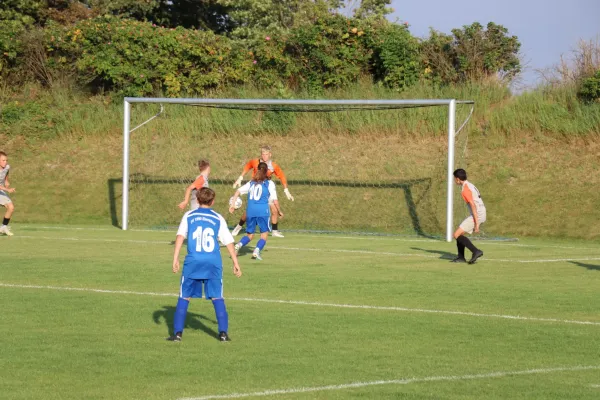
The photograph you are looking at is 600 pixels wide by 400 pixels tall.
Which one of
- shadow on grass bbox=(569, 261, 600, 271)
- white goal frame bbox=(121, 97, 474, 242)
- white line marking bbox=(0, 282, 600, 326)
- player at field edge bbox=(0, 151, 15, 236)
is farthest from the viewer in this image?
white goal frame bbox=(121, 97, 474, 242)

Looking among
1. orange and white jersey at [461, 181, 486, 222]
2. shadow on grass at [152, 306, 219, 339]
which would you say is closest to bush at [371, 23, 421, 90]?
orange and white jersey at [461, 181, 486, 222]

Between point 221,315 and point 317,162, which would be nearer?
point 221,315

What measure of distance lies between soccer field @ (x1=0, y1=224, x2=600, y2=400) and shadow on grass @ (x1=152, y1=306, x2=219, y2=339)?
2 cm

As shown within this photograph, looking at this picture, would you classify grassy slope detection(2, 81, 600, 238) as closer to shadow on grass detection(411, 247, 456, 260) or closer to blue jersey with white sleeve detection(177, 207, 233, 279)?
shadow on grass detection(411, 247, 456, 260)

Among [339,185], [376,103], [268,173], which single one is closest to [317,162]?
[339,185]

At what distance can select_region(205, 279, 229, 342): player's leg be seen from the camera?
31.6ft

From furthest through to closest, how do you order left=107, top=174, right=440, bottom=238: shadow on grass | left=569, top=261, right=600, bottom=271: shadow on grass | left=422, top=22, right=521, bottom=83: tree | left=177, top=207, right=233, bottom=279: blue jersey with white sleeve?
left=422, top=22, right=521, bottom=83: tree, left=107, top=174, right=440, bottom=238: shadow on grass, left=569, top=261, right=600, bottom=271: shadow on grass, left=177, top=207, right=233, bottom=279: blue jersey with white sleeve

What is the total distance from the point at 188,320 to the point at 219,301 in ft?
4.63

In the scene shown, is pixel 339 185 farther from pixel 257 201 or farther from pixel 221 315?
pixel 221 315

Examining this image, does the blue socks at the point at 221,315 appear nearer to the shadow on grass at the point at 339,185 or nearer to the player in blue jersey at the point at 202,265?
the player in blue jersey at the point at 202,265

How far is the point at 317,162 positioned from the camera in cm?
2881

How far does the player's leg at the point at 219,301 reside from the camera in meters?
9.62

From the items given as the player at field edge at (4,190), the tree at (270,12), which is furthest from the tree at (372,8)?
the player at field edge at (4,190)

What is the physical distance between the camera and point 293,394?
7.52 metres
